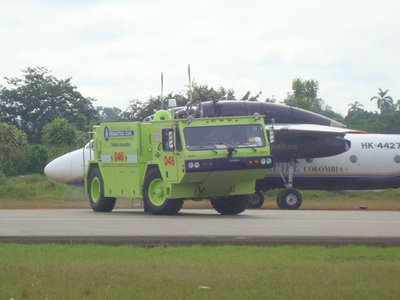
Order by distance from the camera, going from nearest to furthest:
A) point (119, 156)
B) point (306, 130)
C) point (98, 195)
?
point (119, 156), point (98, 195), point (306, 130)

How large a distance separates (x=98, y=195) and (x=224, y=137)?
4.93m

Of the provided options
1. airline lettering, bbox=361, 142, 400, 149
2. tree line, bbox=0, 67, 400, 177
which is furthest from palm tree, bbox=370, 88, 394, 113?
airline lettering, bbox=361, 142, 400, 149

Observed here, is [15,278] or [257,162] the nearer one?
[15,278]

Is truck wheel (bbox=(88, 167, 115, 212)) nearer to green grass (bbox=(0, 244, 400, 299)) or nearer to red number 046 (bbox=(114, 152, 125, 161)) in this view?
red number 046 (bbox=(114, 152, 125, 161))

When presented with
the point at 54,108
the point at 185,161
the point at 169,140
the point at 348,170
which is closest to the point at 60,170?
the point at 348,170

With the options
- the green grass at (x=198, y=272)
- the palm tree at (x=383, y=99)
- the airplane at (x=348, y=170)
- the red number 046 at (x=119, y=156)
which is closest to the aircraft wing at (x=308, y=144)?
the airplane at (x=348, y=170)

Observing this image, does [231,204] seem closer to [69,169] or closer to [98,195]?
[98,195]

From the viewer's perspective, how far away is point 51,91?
6875 centimetres

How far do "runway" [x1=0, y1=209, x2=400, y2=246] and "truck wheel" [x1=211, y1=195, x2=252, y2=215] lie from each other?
307 cm

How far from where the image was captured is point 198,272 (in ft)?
34.0

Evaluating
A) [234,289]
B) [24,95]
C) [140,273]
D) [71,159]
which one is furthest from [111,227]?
[24,95]

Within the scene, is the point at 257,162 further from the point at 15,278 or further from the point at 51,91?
the point at 51,91

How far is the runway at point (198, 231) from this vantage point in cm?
1331

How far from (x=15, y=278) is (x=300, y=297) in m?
3.31
